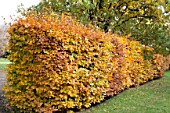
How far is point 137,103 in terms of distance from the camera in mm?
7629

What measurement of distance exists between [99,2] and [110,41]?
2.95 meters

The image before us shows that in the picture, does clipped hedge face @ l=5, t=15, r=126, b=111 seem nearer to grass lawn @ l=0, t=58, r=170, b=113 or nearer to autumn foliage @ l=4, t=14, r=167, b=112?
autumn foliage @ l=4, t=14, r=167, b=112

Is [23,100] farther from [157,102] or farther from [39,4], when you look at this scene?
[39,4]

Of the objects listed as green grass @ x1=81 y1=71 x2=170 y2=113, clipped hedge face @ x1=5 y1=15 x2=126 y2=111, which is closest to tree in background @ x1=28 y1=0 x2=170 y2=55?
green grass @ x1=81 y1=71 x2=170 y2=113

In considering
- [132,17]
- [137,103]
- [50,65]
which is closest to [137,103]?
[137,103]

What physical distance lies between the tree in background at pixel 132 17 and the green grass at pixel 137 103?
224 centimetres

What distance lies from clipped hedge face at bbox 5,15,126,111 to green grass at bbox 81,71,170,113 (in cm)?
92

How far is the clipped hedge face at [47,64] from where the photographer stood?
18.6ft

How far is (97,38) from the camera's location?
7133 millimetres

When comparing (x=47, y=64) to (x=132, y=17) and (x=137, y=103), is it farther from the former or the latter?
(x=132, y=17)

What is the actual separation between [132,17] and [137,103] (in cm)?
478

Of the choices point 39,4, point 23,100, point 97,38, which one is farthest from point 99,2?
point 23,100

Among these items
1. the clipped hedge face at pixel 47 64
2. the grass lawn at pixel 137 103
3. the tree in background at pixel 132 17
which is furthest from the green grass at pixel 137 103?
the tree in background at pixel 132 17

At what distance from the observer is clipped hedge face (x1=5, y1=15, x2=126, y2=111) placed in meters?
5.66
